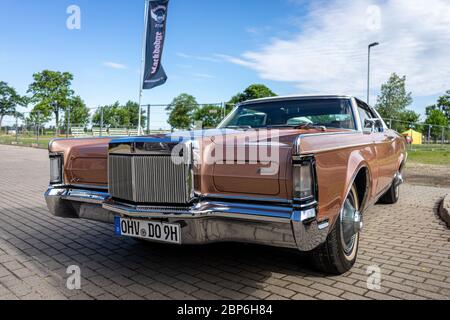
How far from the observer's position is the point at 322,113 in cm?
408

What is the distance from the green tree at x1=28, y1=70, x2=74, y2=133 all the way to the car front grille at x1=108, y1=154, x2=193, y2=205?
174 ft

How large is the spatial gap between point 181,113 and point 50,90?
43979 mm

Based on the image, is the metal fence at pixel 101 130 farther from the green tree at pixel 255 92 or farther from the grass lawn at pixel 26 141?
the green tree at pixel 255 92

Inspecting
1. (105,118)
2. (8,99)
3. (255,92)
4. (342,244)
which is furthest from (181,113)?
(8,99)

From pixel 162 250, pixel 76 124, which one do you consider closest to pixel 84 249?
pixel 162 250

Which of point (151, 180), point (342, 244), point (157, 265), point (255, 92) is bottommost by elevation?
point (157, 265)

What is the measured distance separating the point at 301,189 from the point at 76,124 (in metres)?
21.3

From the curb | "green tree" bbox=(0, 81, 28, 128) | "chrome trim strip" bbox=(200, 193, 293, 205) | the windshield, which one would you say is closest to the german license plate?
"chrome trim strip" bbox=(200, 193, 293, 205)

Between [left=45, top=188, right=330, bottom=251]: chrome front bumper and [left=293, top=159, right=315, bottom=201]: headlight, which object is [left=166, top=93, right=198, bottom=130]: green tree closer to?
[left=45, top=188, right=330, bottom=251]: chrome front bumper

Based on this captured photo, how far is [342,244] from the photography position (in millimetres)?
2908

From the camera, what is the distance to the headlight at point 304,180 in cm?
229

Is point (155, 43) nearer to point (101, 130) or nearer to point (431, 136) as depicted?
point (101, 130)

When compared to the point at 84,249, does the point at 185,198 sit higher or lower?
higher
